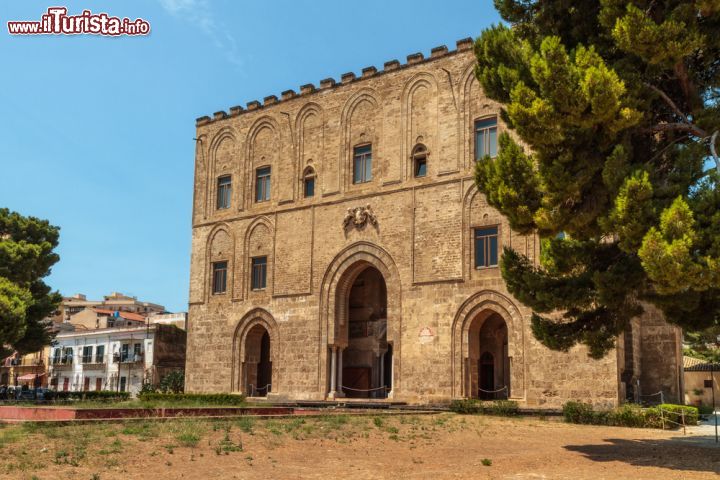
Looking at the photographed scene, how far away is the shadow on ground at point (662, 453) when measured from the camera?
40.3 feet

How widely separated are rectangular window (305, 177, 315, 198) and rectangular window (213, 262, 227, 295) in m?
5.40

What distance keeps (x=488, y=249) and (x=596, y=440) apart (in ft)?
31.8

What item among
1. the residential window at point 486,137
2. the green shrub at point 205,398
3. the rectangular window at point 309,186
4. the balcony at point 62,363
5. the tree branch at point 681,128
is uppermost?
the residential window at point 486,137

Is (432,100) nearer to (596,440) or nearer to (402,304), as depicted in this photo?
(402,304)

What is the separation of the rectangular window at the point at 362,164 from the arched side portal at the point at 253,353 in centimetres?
697

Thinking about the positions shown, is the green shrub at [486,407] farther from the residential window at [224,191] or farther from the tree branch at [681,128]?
the residential window at [224,191]

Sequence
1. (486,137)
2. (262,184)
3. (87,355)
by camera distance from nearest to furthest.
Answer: (486,137) < (262,184) < (87,355)

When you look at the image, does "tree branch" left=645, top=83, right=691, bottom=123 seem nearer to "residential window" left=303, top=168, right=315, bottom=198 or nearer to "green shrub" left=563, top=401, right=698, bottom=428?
"green shrub" left=563, top=401, right=698, bottom=428

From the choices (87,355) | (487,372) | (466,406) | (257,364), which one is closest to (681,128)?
(466,406)

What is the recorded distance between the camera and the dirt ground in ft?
34.6

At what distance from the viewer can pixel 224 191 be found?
34.0 meters

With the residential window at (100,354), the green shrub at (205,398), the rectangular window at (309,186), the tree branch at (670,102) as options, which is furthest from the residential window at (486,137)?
the residential window at (100,354)

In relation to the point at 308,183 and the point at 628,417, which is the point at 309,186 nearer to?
the point at 308,183

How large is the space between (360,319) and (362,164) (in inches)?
260
